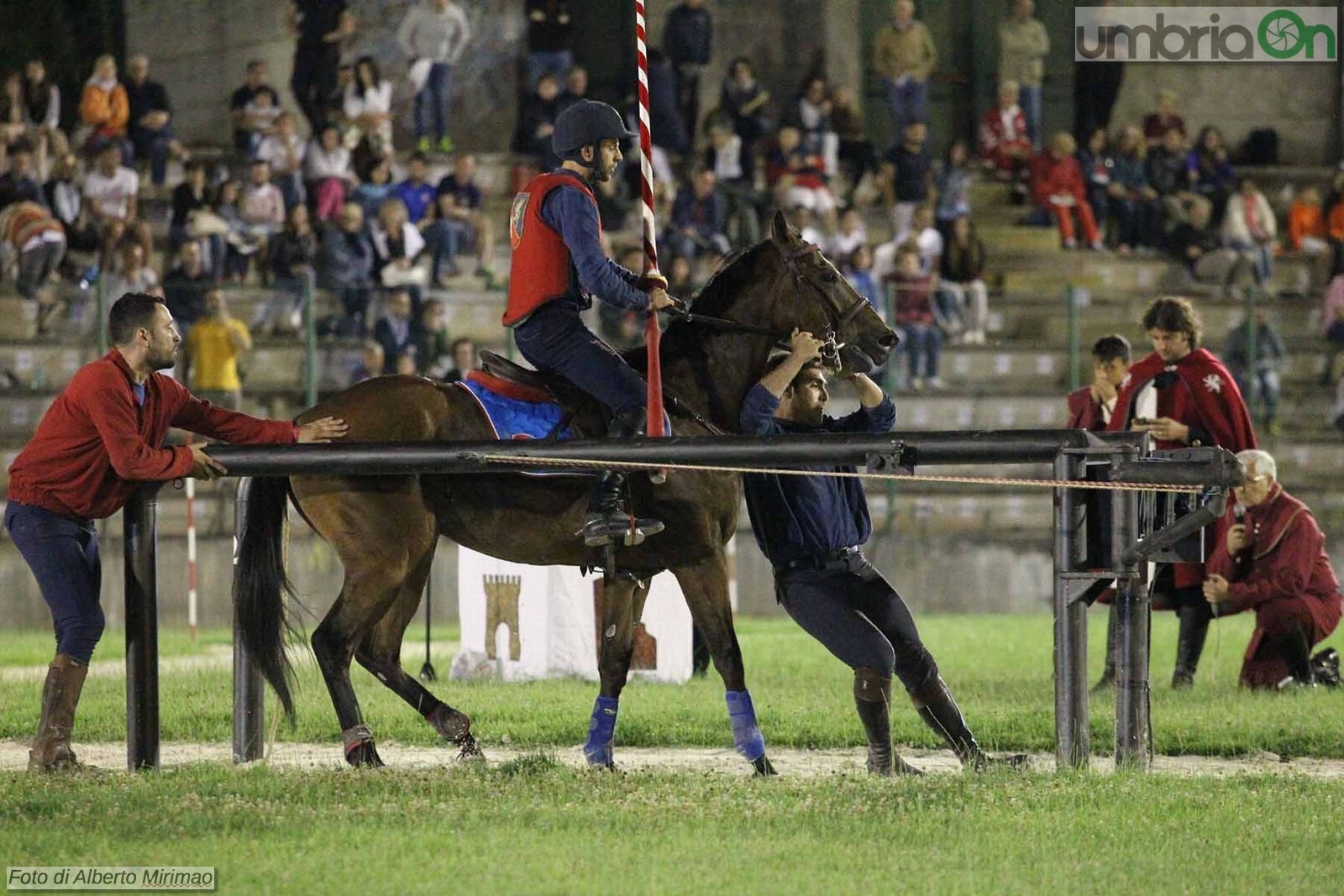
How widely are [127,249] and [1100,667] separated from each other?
10.3 metres

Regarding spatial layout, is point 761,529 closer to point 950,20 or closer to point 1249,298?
point 1249,298

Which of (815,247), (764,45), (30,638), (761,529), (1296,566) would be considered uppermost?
(764,45)

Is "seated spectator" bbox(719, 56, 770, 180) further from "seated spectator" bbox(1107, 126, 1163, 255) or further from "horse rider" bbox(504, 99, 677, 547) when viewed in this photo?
"horse rider" bbox(504, 99, 677, 547)

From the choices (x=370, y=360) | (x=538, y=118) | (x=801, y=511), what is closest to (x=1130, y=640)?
(x=801, y=511)

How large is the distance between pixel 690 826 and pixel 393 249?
1432 cm

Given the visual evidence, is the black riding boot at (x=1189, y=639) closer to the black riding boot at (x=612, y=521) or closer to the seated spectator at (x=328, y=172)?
the black riding boot at (x=612, y=521)

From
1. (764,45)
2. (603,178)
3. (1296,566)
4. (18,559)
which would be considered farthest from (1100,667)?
(764,45)

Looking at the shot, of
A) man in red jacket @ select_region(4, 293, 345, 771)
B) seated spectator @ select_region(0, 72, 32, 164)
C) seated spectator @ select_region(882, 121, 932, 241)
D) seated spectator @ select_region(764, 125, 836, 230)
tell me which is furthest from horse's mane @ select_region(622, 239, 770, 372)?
seated spectator @ select_region(882, 121, 932, 241)

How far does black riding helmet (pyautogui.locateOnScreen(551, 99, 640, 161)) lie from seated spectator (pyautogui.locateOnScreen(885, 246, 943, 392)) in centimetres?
1110

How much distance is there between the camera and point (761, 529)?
8156mm

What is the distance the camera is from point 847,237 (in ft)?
71.2

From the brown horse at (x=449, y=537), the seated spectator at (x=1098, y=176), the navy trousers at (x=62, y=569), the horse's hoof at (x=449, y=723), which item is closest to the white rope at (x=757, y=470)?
the brown horse at (x=449, y=537)

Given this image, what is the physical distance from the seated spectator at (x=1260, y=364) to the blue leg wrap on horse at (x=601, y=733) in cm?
1277

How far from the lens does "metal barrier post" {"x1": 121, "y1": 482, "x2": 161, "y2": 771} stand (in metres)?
7.92
